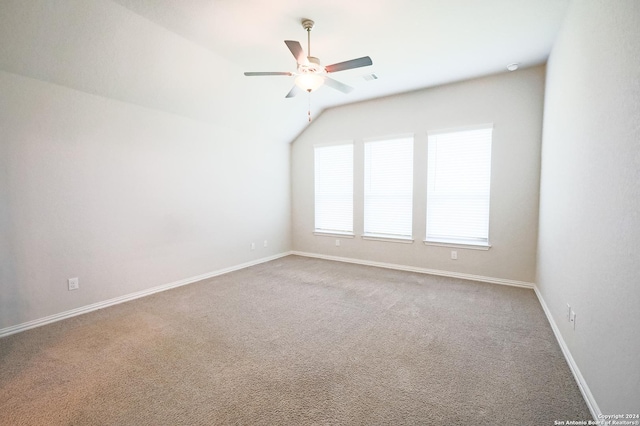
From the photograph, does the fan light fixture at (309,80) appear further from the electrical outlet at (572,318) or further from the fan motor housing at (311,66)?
the electrical outlet at (572,318)

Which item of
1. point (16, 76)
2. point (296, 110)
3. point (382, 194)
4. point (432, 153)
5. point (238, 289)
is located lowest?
point (238, 289)

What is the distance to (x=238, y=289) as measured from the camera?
12.8 ft

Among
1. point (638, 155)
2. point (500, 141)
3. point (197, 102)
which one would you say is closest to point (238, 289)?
point (197, 102)

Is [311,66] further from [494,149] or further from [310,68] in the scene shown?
[494,149]

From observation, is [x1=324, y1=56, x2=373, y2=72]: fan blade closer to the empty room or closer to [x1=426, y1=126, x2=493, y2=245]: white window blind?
the empty room

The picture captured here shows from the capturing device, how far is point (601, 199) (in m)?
1.64

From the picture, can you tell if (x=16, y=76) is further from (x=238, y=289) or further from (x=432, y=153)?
(x=432, y=153)

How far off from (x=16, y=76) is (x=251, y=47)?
225cm

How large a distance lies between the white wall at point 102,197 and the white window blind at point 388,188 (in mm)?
2333

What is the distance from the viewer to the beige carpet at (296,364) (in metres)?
1.66

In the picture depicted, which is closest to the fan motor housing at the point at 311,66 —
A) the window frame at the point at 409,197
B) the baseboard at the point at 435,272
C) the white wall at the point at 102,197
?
the white wall at the point at 102,197

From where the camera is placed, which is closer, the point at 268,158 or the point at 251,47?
the point at 251,47

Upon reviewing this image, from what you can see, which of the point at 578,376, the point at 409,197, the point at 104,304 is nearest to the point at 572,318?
the point at 578,376

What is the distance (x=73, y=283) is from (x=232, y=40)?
319cm
